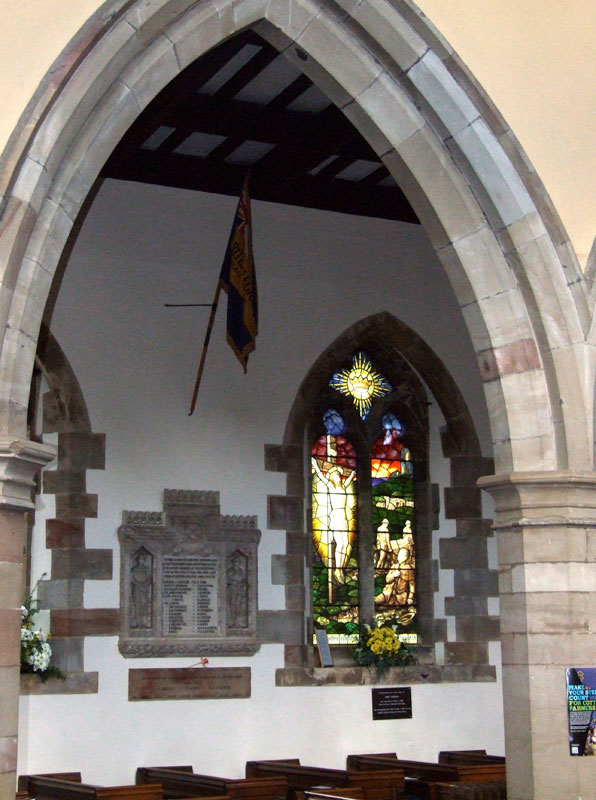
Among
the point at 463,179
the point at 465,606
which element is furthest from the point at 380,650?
the point at 463,179

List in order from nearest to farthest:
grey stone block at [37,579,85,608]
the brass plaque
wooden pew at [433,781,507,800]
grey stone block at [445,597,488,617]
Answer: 1. wooden pew at [433,781,507,800]
2. grey stone block at [37,579,85,608]
3. the brass plaque
4. grey stone block at [445,597,488,617]

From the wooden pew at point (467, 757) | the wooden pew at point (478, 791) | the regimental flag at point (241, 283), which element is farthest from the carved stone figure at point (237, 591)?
the wooden pew at point (478, 791)

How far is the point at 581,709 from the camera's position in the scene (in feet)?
18.9

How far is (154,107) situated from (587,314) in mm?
3281

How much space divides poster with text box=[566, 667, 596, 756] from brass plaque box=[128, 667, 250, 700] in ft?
11.2

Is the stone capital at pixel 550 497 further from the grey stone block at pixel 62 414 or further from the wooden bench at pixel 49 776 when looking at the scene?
the grey stone block at pixel 62 414

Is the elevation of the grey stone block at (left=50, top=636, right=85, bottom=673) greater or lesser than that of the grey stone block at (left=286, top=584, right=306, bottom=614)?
lesser

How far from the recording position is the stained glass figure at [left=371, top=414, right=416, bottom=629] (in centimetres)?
973

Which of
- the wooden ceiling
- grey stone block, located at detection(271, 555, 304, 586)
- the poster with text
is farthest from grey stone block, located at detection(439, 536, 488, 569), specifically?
the poster with text

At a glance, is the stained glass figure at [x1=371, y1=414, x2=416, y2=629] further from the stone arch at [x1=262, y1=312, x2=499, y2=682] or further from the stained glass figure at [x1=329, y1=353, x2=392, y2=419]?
the stained glass figure at [x1=329, y1=353, x2=392, y2=419]

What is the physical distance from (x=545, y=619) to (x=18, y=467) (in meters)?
2.57

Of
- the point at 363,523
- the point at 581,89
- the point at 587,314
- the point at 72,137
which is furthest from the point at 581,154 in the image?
the point at 363,523

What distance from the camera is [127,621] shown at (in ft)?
27.5

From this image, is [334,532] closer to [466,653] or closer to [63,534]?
[466,653]
